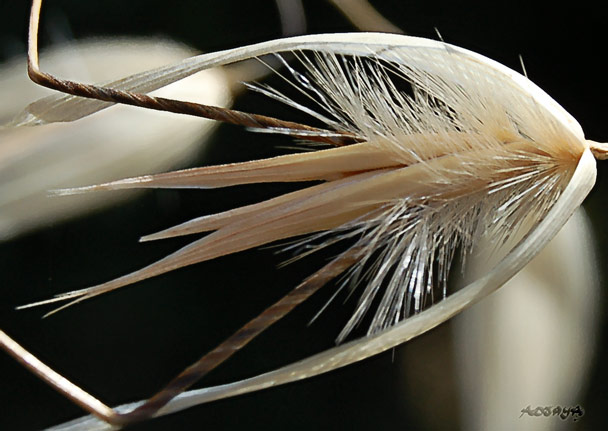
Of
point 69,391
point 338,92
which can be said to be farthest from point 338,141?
point 69,391

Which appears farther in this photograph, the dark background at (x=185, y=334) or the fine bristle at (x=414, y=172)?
the dark background at (x=185, y=334)

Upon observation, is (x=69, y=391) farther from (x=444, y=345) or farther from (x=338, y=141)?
(x=444, y=345)

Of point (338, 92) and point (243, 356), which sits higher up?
point (338, 92)

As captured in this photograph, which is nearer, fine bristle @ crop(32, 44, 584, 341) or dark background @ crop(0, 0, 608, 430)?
fine bristle @ crop(32, 44, 584, 341)

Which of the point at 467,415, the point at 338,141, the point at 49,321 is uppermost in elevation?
the point at 338,141

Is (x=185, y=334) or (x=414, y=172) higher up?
(x=414, y=172)

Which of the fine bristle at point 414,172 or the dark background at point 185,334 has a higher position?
the fine bristle at point 414,172

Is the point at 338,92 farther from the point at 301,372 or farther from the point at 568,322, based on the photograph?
the point at 568,322

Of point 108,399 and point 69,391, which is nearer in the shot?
point 69,391

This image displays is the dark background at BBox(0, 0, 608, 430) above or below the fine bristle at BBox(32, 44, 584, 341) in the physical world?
below

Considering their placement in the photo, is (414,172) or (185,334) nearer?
(414,172)
